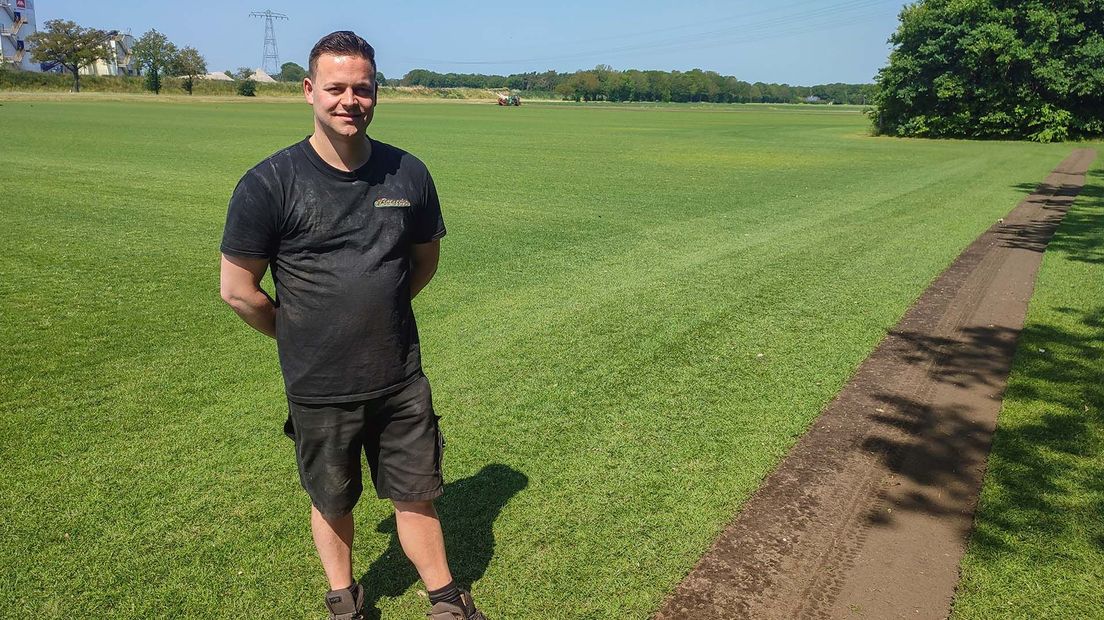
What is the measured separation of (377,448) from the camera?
270 cm

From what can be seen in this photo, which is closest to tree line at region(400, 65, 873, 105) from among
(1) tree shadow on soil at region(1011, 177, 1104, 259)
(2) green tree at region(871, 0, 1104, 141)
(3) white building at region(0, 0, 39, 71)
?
(3) white building at region(0, 0, 39, 71)

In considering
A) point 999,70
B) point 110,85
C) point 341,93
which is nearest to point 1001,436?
point 341,93

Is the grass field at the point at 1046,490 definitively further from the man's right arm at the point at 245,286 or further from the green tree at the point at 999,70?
the green tree at the point at 999,70

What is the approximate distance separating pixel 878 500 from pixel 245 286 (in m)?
3.12

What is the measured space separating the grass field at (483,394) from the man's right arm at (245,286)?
1179 millimetres

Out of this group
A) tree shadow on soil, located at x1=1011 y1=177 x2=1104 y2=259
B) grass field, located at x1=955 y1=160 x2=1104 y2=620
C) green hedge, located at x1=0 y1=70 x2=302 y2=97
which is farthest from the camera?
green hedge, located at x1=0 y1=70 x2=302 y2=97

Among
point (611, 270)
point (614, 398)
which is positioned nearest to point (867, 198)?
point (611, 270)

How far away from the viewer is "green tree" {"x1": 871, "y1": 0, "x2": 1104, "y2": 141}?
1305 inches

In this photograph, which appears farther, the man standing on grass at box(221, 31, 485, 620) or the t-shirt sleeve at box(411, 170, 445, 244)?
the t-shirt sleeve at box(411, 170, 445, 244)

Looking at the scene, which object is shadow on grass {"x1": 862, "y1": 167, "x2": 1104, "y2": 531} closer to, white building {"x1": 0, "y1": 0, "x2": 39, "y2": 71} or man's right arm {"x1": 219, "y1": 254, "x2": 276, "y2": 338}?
man's right arm {"x1": 219, "y1": 254, "x2": 276, "y2": 338}

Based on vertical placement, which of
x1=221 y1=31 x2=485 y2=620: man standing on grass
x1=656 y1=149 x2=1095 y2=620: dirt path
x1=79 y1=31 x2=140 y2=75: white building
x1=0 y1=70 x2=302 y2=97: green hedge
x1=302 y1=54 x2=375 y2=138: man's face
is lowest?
x1=656 y1=149 x2=1095 y2=620: dirt path

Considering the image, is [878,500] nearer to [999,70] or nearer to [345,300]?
[345,300]

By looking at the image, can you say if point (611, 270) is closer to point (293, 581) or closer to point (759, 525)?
point (759, 525)

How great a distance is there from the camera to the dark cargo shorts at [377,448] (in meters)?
2.56
